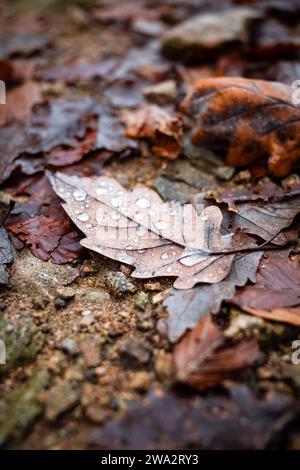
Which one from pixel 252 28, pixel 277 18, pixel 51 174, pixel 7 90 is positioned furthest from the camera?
pixel 277 18

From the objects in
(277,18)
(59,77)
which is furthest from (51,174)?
(277,18)

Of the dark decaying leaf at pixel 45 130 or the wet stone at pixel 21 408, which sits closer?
the wet stone at pixel 21 408

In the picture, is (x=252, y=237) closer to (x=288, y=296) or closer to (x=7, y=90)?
(x=288, y=296)

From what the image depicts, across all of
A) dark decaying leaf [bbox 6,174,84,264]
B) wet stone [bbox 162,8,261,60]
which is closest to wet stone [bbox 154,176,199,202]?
dark decaying leaf [bbox 6,174,84,264]

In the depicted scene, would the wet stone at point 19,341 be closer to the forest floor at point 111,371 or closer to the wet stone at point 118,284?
the forest floor at point 111,371

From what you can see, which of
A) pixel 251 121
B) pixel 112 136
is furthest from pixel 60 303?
pixel 251 121

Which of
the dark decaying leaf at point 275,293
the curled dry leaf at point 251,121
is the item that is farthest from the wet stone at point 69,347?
the curled dry leaf at point 251,121

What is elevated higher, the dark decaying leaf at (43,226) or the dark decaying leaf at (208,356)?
the dark decaying leaf at (43,226)
